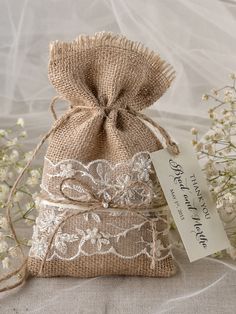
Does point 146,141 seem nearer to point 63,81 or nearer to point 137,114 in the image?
point 137,114

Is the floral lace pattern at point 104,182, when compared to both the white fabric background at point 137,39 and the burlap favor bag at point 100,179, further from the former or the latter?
the white fabric background at point 137,39

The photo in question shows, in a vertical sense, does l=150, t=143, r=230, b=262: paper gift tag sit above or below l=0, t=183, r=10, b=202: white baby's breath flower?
above

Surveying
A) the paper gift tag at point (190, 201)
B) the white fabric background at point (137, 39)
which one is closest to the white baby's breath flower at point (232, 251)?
the paper gift tag at point (190, 201)

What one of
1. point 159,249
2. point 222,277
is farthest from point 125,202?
point 222,277

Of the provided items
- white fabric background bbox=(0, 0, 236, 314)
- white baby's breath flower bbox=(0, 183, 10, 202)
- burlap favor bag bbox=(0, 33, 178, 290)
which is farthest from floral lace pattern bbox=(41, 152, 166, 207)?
white fabric background bbox=(0, 0, 236, 314)

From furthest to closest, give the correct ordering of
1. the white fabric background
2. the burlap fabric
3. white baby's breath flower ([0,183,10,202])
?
the white fabric background
white baby's breath flower ([0,183,10,202])
the burlap fabric

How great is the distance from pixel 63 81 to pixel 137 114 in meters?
0.14

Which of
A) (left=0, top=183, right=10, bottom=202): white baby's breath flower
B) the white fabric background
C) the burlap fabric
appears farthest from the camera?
the white fabric background

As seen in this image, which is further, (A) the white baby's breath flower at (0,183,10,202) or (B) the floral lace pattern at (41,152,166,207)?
(A) the white baby's breath flower at (0,183,10,202)

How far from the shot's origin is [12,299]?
897 millimetres

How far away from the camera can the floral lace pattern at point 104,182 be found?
94 centimetres

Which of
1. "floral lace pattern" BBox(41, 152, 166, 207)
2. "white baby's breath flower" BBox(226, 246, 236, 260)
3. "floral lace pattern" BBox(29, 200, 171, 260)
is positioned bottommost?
"white baby's breath flower" BBox(226, 246, 236, 260)

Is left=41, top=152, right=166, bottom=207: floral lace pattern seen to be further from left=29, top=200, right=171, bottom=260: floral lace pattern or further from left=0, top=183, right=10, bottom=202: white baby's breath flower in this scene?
left=0, top=183, right=10, bottom=202: white baby's breath flower

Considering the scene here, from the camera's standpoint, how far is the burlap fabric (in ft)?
3.08
